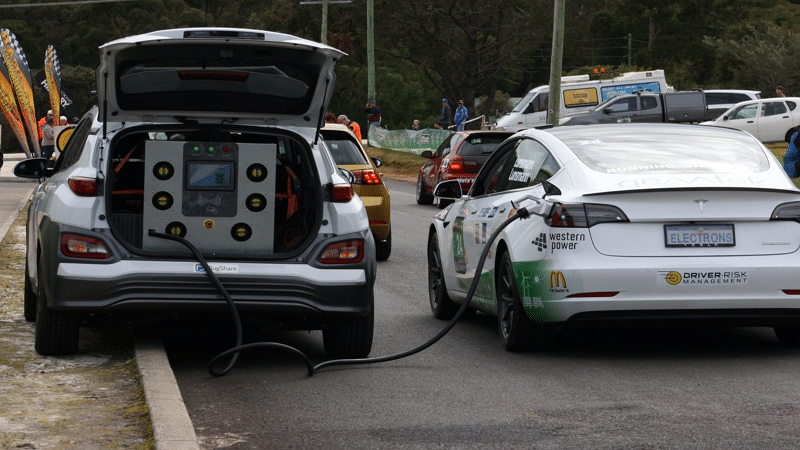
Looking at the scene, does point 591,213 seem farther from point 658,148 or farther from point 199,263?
point 199,263

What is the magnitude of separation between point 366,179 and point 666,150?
6854 millimetres

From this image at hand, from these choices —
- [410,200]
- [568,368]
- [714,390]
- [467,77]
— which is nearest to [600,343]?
[568,368]

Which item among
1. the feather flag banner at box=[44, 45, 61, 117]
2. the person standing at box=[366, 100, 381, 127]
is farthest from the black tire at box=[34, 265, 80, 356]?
the person standing at box=[366, 100, 381, 127]

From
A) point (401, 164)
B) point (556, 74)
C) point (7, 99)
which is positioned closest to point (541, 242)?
point (556, 74)

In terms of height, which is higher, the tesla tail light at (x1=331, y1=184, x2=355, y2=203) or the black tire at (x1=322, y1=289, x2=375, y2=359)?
the tesla tail light at (x1=331, y1=184, x2=355, y2=203)

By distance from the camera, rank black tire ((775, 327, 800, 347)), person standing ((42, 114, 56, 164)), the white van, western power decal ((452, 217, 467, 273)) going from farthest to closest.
A: 1. the white van
2. person standing ((42, 114, 56, 164))
3. western power decal ((452, 217, 467, 273))
4. black tire ((775, 327, 800, 347))

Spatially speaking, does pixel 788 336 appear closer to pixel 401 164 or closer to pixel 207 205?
pixel 207 205

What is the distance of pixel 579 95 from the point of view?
4475 cm

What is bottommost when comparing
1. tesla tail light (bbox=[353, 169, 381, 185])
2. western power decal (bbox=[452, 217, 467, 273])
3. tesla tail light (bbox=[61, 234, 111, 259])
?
tesla tail light (bbox=[353, 169, 381, 185])

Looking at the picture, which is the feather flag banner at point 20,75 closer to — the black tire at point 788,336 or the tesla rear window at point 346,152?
the tesla rear window at point 346,152

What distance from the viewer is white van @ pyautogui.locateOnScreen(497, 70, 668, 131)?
1725 inches

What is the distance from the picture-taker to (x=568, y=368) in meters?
7.82

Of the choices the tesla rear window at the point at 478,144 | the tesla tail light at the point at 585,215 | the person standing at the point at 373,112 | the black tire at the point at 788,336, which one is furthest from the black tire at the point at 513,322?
the person standing at the point at 373,112

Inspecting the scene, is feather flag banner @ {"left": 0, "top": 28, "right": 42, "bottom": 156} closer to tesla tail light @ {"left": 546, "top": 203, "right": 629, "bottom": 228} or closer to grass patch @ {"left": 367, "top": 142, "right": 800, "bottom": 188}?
grass patch @ {"left": 367, "top": 142, "right": 800, "bottom": 188}
